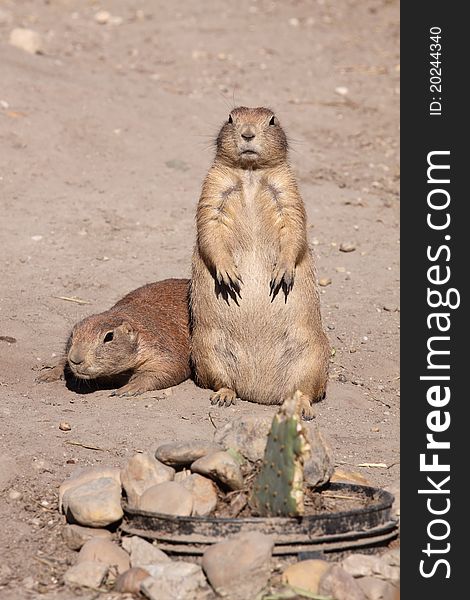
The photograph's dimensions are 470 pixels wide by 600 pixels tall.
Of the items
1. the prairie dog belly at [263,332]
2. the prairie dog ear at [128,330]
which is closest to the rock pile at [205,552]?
the prairie dog belly at [263,332]

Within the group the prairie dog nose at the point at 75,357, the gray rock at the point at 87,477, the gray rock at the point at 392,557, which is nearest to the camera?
the gray rock at the point at 392,557

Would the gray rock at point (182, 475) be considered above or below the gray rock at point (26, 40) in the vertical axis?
below

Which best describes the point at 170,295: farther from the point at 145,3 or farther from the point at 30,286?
the point at 145,3

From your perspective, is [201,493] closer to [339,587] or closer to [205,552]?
[205,552]

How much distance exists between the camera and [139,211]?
1048cm

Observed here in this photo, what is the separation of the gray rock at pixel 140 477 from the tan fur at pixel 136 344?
211 cm

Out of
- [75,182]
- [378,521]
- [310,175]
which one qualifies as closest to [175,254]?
[75,182]

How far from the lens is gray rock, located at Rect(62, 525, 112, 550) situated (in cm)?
513

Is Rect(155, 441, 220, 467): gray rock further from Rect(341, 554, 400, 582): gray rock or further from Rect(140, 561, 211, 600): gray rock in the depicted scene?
Rect(341, 554, 400, 582): gray rock

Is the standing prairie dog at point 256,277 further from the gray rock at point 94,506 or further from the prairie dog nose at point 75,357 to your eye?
the gray rock at point 94,506

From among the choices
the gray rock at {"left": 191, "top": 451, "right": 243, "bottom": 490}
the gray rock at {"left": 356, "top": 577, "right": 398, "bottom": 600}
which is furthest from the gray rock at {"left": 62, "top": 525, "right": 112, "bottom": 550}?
the gray rock at {"left": 356, "top": 577, "right": 398, "bottom": 600}

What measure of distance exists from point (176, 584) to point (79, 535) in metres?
0.74

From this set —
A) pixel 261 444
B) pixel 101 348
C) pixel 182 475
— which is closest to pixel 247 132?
pixel 101 348

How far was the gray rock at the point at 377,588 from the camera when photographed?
15.5 ft
